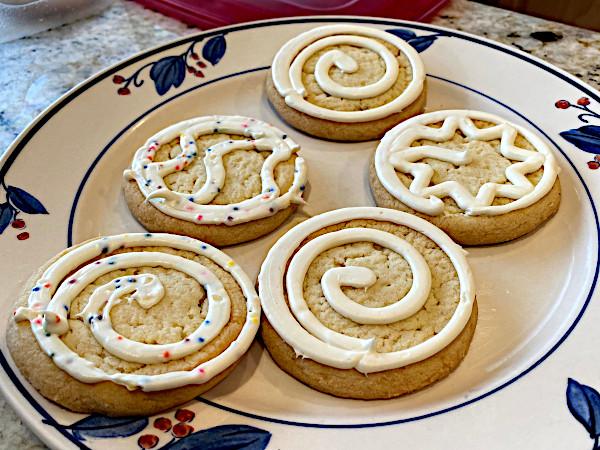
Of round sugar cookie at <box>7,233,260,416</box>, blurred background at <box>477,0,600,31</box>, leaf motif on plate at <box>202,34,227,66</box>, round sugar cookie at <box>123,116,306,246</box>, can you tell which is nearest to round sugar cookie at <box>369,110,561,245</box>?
round sugar cookie at <box>123,116,306,246</box>

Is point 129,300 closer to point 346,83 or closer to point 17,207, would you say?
point 17,207

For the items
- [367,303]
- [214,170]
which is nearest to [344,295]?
[367,303]

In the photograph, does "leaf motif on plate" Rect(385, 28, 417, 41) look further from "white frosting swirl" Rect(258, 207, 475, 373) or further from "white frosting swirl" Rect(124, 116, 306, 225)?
"white frosting swirl" Rect(258, 207, 475, 373)

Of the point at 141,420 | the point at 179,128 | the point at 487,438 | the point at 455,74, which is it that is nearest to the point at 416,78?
the point at 455,74

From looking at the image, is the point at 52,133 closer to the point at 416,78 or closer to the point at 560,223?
the point at 416,78

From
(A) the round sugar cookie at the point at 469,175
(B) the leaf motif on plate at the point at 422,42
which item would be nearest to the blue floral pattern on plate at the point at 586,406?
(A) the round sugar cookie at the point at 469,175

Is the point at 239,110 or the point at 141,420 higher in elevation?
the point at 239,110
